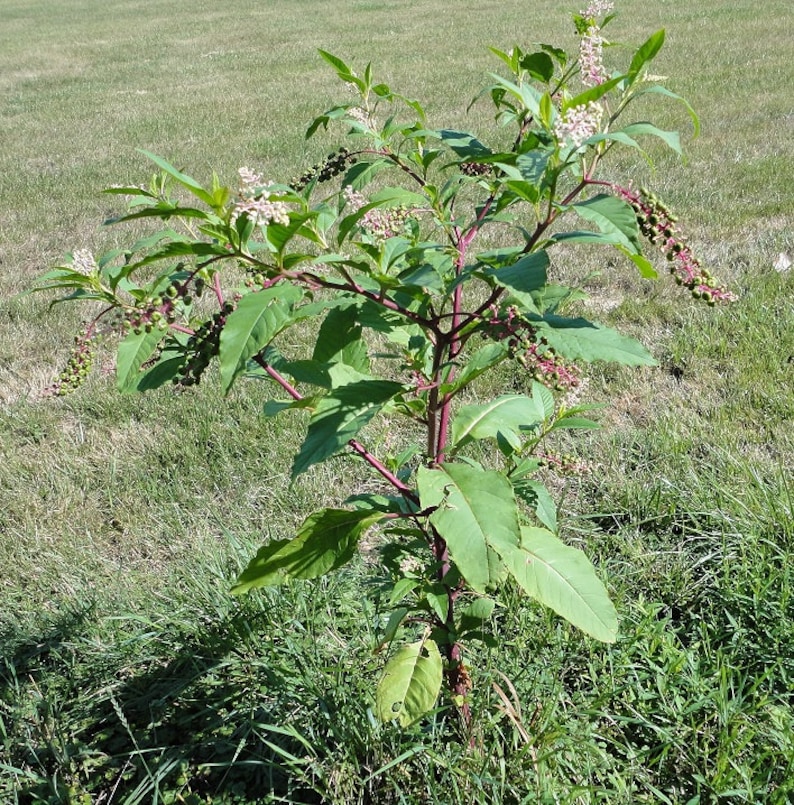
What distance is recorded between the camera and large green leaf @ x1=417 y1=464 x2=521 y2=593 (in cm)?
145

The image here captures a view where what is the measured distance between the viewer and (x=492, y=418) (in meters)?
1.86

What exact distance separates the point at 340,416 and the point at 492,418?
1.65ft

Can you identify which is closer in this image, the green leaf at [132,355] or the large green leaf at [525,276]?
the large green leaf at [525,276]

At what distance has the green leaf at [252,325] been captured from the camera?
4.00 ft

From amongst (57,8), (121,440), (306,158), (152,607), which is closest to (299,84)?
(306,158)

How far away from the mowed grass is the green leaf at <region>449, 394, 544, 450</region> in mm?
601

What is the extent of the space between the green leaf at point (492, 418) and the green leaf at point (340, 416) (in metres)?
0.33

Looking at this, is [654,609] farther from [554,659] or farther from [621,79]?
[621,79]

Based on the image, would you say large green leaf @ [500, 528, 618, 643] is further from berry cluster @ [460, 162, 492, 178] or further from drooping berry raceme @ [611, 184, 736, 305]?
berry cluster @ [460, 162, 492, 178]

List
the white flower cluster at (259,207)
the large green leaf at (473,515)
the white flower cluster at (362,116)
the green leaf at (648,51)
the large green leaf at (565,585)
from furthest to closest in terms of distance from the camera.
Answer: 1. the white flower cluster at (362,116)
2. the large green leaf at (565,585)
3. the large green leaf at (473,515)
4. the green leaf at (648,51)
5. the white flower cluster at (259,207)

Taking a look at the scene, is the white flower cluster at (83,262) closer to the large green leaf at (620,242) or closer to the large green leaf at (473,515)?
the large green leaf at (473,515)

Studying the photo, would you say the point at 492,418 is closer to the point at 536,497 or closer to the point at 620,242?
the point at 536,497

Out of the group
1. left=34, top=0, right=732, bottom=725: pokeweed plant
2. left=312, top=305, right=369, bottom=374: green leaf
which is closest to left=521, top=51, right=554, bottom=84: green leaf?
left=34, top=0, right=732, bottom=725: pokeweed plant

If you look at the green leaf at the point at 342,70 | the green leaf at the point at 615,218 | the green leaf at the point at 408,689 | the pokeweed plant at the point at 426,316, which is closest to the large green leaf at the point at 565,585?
the pokeweed plant at the point at 426,316
